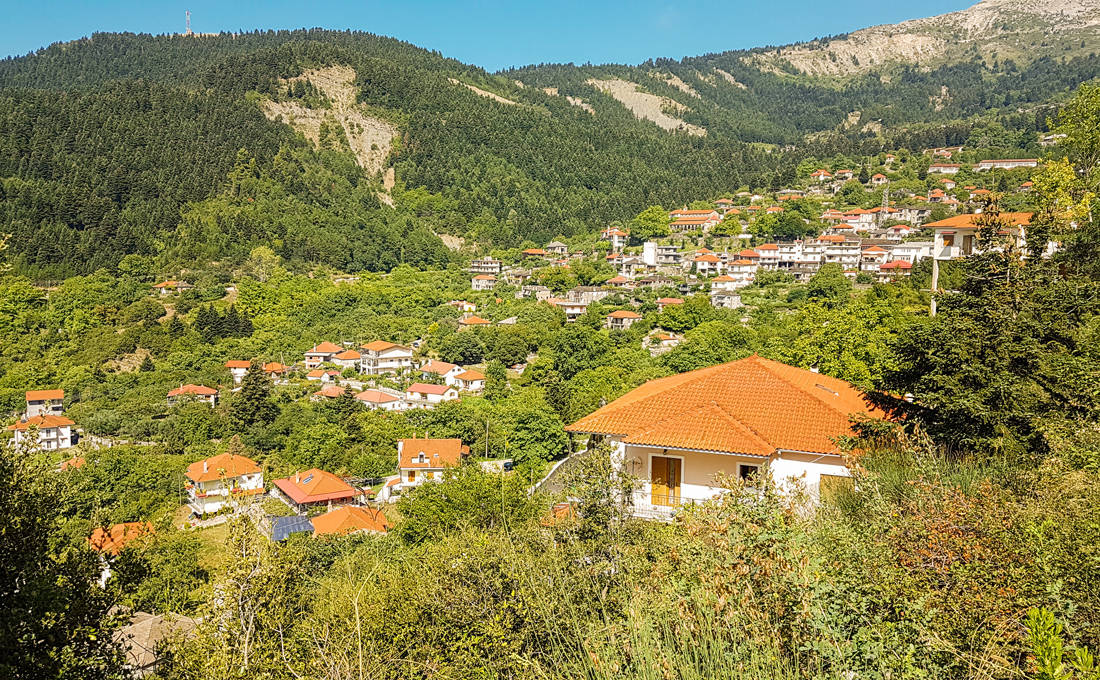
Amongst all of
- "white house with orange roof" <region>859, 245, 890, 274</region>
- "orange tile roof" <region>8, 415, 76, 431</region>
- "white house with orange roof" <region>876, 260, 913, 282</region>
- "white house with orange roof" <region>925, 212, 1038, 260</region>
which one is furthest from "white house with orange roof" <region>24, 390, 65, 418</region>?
"white house with orange roof" <region>859, 245, 890, 274</region>

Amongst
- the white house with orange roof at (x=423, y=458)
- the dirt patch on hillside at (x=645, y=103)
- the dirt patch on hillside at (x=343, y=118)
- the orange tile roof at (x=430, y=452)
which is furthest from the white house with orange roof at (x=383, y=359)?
the dirt patch on hillside at (x=645, y=103)

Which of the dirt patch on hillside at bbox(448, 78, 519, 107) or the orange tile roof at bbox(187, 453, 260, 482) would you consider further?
the dirt patch on hillside at bbox(448, 78, 519, 107)

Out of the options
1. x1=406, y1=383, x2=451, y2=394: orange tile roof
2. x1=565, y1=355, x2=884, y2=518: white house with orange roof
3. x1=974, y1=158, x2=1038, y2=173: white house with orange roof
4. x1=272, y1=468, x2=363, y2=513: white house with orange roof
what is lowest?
x1=272, y1=468, x2=363, y2=513: white house with orange roof

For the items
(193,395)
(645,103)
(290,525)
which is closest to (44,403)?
(193,395)

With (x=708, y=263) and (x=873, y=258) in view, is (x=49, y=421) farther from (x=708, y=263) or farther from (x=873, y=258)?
(x=873, y=258)

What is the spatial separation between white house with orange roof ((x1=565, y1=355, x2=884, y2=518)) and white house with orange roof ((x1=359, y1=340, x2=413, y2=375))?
4519 cm

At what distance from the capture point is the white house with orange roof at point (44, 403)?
147ft

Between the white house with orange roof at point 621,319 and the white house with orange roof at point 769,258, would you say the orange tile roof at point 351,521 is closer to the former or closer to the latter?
the white house with orange roof at point 621,319

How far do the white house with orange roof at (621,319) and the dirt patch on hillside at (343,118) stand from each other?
70884 millimetres

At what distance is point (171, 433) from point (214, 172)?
60943mm

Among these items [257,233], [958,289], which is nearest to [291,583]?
[958,289]

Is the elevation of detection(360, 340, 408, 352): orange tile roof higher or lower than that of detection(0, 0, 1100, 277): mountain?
lower

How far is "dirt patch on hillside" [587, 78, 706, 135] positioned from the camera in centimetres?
16488

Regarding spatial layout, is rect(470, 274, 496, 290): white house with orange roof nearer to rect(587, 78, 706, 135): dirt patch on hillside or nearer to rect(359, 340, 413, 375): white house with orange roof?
rect(359, 340, 413, 375): white house with orange roof
